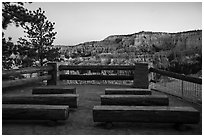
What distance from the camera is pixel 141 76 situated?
7.64m

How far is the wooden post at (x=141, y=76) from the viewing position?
298 inches

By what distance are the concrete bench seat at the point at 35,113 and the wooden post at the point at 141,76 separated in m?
4.64

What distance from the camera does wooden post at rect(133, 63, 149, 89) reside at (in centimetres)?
756

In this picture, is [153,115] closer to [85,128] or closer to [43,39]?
[85,128]

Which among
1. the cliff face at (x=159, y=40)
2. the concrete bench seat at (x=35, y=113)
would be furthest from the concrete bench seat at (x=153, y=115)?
the cliff face at (x=159, y=40)

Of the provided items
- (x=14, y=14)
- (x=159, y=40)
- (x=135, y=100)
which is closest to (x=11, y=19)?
(x=14, y=14)

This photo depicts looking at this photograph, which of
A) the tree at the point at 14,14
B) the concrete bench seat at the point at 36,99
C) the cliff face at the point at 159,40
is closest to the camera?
the concrete bench seat at the point at 36,99

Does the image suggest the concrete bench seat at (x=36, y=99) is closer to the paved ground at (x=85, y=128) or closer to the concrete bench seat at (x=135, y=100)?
the paved ground at (x=85, y=128)

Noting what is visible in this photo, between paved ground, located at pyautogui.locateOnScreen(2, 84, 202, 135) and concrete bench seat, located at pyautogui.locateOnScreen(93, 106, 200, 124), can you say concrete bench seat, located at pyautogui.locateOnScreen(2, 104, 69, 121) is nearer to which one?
paved ground, located at pyautogui.locateOnScreen(2, 84, 202, 135)

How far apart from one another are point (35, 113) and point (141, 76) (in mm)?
4982

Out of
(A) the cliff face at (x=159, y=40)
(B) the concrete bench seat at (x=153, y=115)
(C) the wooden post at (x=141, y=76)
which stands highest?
(A) the cliff face at (x=159, y=40)

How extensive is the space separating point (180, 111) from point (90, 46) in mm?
32263

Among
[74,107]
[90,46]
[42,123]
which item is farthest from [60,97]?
[90,46]

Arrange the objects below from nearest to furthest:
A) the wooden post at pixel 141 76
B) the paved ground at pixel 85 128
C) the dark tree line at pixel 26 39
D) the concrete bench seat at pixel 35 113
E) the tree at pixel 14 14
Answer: the paved ground at pixel 85 128 < the concrete bench seat at pixel 35 113 < the wooden post at pixel 141 76 < the tree at pixel 14 14 < the dark tree line at pixel 26 39
